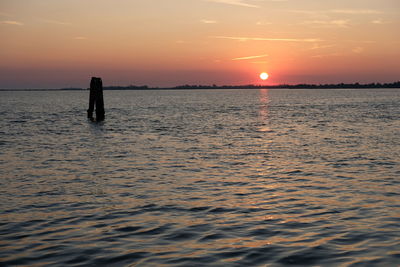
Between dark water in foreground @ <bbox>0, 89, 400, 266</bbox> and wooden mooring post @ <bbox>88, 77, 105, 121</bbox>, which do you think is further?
wooden mooring post @ <bbox>88, 77, 105, 121</bbox>

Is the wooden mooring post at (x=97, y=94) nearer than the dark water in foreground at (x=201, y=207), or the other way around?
the dark water in foreground at (x=201, y=207)

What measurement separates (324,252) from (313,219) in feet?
6.82

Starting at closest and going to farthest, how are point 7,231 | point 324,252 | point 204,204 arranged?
point 324,252
point 7,231
point 204,204

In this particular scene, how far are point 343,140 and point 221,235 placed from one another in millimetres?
19204

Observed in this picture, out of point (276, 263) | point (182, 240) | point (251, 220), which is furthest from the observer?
point (251, 220)

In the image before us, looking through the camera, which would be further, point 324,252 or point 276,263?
point 324,252

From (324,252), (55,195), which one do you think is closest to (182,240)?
(324,252)

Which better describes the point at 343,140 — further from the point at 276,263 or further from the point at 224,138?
the point at 276,263

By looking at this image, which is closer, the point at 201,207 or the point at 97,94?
the point at 201,207

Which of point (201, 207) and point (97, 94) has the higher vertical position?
point (97, 94)

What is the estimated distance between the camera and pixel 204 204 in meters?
11.0

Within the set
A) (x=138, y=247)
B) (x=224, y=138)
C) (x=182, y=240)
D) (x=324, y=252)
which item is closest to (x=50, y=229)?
(x=138, y=247)

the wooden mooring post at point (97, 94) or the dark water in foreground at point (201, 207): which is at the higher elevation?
the wooden mooring post at point (97, 94)

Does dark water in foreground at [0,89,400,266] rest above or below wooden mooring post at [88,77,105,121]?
below
